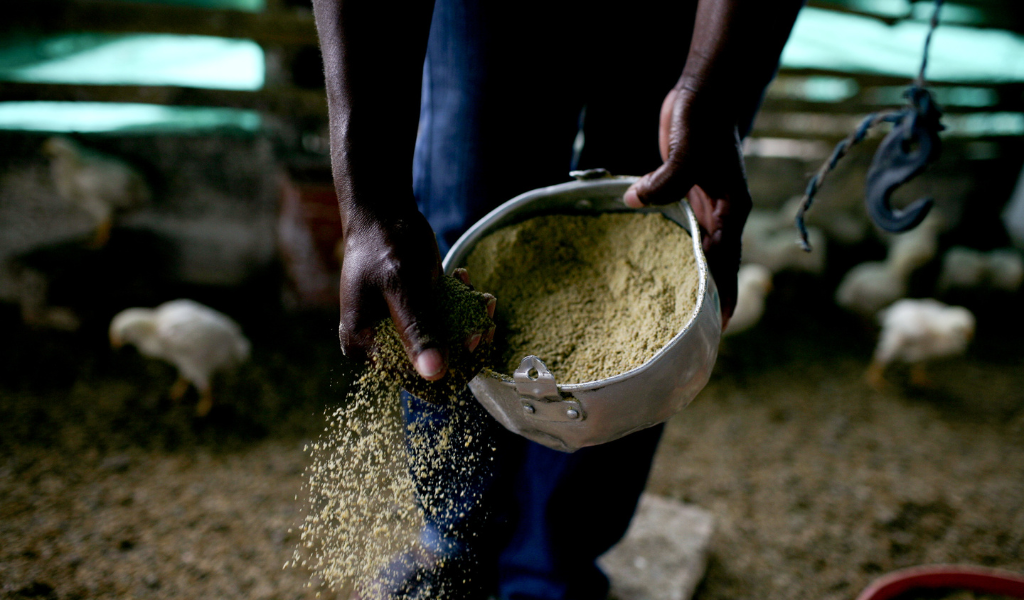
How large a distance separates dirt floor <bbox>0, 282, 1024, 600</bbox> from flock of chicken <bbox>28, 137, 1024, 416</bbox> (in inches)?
6.0

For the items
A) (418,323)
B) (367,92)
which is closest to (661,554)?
(418,323)

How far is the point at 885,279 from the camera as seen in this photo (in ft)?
8.68

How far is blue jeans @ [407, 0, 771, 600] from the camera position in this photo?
82cm

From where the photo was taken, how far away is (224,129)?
233 centimetres

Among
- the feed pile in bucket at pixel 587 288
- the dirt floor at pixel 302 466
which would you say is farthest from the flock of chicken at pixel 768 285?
the feed pile in bucket at pixel 587 288

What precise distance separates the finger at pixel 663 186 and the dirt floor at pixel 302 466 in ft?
1.49

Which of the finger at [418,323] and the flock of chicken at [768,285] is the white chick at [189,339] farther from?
the finger at [418,323]

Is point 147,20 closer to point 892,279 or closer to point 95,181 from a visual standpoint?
point 95,181

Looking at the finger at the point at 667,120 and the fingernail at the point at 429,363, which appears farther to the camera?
the finger at the point at 667,120

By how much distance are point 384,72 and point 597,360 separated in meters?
0.41

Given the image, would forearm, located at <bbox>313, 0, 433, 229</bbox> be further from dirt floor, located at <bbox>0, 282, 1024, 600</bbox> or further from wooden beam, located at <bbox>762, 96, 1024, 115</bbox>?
wooden beam, located at <bbox>762, 96, 1024, 115</bbox>

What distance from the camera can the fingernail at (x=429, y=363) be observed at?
58 cm

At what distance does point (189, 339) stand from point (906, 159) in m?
1.78

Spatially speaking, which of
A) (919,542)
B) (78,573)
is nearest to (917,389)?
(919,542)
